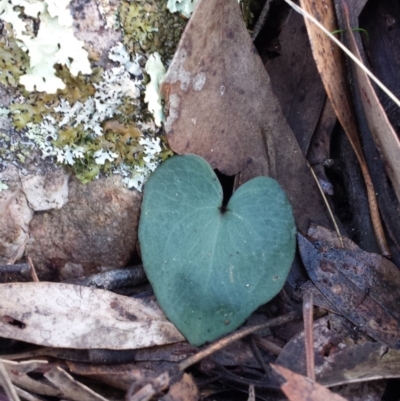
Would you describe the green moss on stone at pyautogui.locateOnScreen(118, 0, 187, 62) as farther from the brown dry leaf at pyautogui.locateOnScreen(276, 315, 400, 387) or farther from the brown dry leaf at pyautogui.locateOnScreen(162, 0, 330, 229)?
the brown dry leaf at pyautogui.locateOnScreen(276, 315, 400, 387)

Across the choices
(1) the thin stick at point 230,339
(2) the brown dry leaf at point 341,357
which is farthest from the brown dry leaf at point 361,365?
(1) the thin stick at point 230,339

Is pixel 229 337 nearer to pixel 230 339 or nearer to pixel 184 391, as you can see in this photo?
pixel 230 339

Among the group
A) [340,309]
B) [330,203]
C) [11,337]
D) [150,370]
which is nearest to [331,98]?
[330,203]

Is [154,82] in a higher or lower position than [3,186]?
higher

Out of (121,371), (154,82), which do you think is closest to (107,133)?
(154,82)

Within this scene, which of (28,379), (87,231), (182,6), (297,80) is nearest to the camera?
(28,379)

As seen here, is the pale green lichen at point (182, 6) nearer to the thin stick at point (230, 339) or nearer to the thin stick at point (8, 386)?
the thin stick at point (230, 339)
